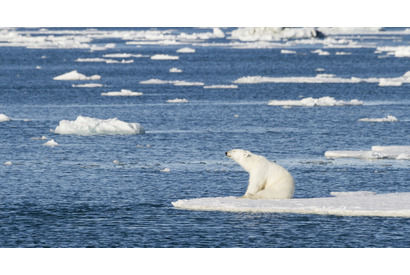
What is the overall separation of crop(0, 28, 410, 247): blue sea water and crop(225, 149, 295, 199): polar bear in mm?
1101

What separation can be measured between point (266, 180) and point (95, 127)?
18703 millimetres

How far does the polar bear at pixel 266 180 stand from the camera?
77.8 feet

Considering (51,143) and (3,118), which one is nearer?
(51,143)

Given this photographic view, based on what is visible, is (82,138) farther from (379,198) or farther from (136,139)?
(379,198)

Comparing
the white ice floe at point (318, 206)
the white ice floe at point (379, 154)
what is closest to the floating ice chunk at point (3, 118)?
the white ice floe at point (379, 154)

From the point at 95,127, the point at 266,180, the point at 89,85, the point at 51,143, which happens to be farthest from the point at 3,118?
the point at 266,180

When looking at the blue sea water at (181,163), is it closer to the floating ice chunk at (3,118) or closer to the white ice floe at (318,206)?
the white ice floe at (318,206)

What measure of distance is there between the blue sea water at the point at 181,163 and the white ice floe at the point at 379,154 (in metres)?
0.63

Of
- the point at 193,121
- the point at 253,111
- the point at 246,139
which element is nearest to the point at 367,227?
the point at 246,139

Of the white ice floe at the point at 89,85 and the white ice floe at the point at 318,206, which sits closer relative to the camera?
the white ice floe at the point at 318,206

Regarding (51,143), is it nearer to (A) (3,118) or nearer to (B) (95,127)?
(B) (95,127)

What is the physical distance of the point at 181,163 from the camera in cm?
3406

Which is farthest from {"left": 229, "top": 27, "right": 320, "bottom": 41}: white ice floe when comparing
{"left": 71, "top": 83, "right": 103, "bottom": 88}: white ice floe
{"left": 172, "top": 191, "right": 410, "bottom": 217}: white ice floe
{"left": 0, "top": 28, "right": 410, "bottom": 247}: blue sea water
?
{"left": 172, "top": 191, "right": 410, "bottom": 217}: white ice floe

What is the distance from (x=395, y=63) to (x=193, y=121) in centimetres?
5525
